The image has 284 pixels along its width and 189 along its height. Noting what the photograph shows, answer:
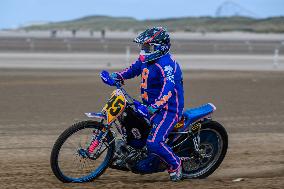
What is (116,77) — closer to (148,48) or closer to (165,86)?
(148,48)

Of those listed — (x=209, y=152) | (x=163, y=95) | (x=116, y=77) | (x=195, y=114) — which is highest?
(x=116, y=77)

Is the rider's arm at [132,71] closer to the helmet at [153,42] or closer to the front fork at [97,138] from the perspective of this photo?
the helmet at [153,42]

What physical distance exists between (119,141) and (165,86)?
851 mm

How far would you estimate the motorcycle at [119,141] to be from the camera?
20.0ft

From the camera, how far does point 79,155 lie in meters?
6.32

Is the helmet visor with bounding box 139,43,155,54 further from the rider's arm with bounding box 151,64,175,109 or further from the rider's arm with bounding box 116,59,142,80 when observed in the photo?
the rider's arm with bounding box 116,59,142,80

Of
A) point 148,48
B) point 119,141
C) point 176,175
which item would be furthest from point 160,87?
point 176,175

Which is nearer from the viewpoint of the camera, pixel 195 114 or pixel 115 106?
pixel 115 106

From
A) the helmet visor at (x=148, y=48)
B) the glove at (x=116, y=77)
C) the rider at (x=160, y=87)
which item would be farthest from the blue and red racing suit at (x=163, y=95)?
the glove at (x=116, y=77)

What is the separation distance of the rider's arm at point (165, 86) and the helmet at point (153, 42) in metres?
0.16

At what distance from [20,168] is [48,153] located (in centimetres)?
112

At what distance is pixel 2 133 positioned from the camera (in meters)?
10.0

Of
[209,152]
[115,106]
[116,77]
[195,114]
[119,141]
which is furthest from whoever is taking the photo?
[209,152]

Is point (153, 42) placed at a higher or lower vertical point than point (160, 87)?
higher
